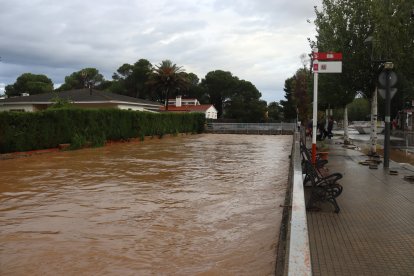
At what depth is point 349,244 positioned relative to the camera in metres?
5.11

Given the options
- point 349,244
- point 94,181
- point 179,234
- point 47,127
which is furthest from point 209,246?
point 47,127

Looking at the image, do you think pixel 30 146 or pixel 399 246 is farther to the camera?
pixel 30 146

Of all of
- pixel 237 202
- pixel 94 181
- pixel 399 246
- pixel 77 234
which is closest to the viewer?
pixel 399 246

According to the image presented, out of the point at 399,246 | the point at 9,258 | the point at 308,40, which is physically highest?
the point at 308,40

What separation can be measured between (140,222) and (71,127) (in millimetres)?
17799

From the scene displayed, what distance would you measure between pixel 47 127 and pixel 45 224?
15769 millimetres

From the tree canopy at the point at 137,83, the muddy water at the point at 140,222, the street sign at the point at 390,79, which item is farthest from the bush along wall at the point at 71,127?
the tree canopy at the point at 137,83

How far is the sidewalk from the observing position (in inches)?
173

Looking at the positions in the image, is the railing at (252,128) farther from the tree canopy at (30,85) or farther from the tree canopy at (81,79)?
the tree canopy at (30,85)

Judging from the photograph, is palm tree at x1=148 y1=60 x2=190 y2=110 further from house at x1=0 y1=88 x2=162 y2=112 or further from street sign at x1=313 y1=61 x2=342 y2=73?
street sign at x1=313 y1=61 x2=342 y2=73

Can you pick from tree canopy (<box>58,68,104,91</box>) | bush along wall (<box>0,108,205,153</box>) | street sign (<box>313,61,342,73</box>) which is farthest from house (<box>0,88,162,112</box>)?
tree canopy (<box>58,68,104,91</box>)

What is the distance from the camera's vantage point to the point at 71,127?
2372cm

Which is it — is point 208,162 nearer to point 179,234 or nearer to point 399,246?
point 179,234

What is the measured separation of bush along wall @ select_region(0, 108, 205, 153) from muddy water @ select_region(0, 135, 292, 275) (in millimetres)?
6446
